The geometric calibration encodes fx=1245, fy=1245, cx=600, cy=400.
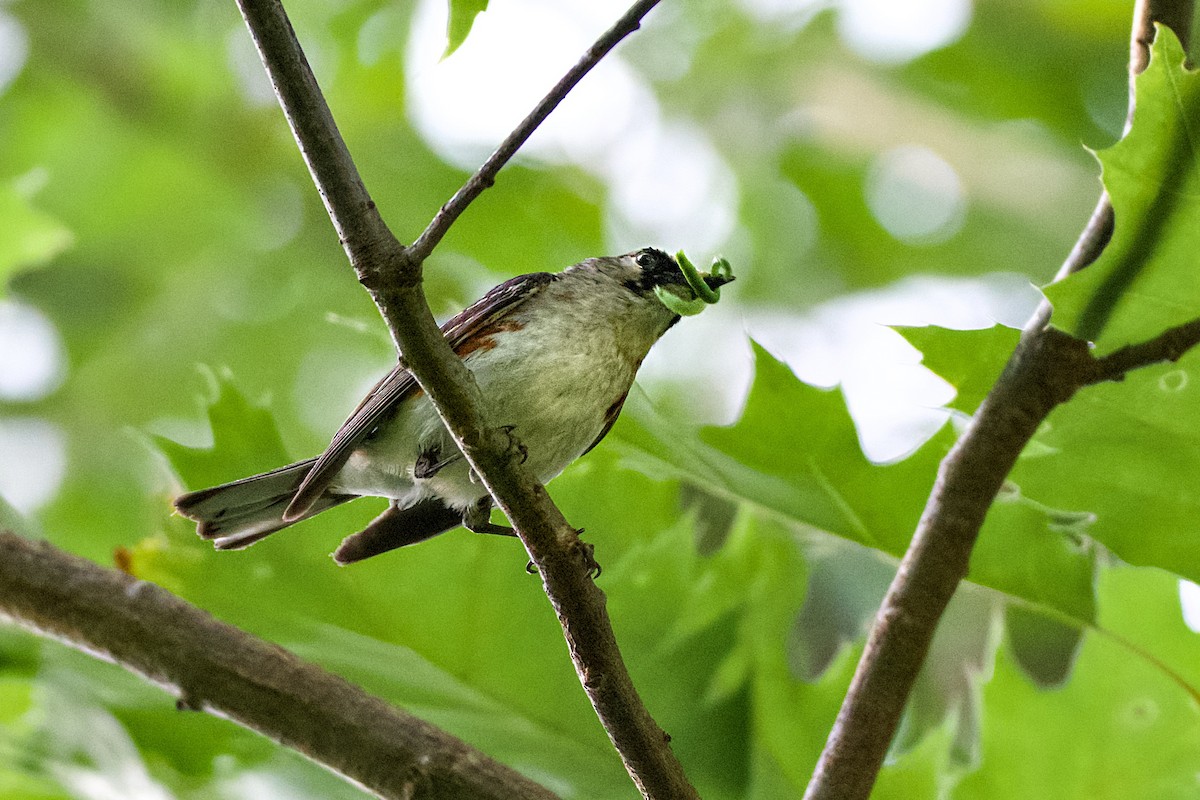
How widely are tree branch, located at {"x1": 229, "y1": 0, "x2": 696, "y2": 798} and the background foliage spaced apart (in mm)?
629

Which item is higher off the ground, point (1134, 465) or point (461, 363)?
point (461, 363)

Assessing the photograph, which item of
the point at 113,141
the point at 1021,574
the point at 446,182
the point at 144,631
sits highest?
the point at 113,141

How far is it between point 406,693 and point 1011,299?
5.85m

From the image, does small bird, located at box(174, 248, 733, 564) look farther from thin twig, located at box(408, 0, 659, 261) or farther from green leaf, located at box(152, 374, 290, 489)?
thin twig, located at box(408, 0, 659, 261)

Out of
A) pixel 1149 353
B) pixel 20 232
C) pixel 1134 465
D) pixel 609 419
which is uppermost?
pixel 20 232

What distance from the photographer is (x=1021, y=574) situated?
2549mm

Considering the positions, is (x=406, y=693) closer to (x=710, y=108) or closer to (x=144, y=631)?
(x=144, y=631)

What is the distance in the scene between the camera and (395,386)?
2961 millimetres

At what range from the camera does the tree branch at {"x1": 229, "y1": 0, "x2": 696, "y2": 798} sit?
66.3 inches

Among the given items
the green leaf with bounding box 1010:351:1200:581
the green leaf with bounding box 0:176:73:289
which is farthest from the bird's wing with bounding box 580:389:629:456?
the green leaf with bounding box 0:176:73:289

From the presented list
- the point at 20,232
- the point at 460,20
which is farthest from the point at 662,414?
the point at 20,232

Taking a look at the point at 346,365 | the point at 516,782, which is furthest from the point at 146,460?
the point at 516,782

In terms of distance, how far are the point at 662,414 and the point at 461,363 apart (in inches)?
34.5

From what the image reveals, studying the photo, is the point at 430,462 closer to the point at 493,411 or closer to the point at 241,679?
the point at 493,411
